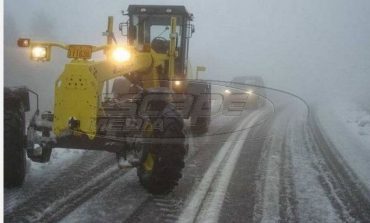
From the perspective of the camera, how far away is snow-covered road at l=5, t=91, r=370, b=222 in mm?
4258

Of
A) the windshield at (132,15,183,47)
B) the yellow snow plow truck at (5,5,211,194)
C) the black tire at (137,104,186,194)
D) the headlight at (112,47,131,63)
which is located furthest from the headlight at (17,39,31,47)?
the windshield at (132,15,183,47)

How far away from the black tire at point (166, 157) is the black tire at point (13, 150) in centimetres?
115

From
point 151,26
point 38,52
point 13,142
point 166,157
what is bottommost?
point 166,157

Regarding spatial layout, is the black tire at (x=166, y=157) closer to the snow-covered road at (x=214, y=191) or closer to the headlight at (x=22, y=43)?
the snow-covered road at (x=214, y=191)

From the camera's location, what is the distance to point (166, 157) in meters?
4.75

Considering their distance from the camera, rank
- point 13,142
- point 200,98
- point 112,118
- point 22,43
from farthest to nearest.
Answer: point 200,98, point 112,118, point 22,43, point 13,142

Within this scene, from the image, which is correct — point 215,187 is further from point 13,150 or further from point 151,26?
point 151,26

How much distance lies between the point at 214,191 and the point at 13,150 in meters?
1.97

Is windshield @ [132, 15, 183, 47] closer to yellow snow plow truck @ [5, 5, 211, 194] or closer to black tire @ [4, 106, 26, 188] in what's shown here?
yellow snow plow truck @ [5, 5, 211, 194]

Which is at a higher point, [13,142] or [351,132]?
[13,142]

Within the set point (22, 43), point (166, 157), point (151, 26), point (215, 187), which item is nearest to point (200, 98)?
point (151, 26)

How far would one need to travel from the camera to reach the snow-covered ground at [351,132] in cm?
655

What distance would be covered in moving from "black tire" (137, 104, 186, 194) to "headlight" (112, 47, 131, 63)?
32.5 inches

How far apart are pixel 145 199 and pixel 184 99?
5.85ft
